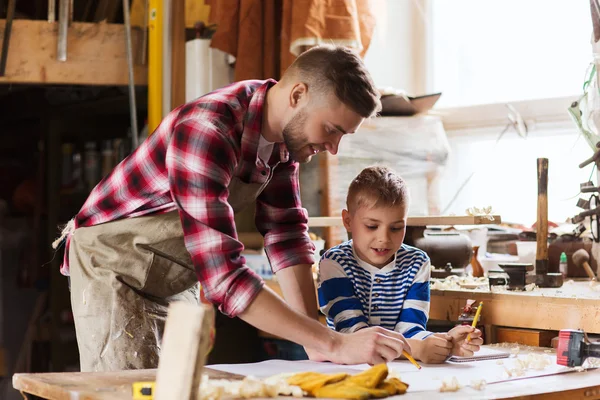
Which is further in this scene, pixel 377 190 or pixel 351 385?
pixel 377 190

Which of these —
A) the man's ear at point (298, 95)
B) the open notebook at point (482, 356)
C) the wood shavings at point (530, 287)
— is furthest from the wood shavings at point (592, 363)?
the man's ear at point (298, 95)

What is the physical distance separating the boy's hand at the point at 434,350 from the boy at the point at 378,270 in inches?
6.7

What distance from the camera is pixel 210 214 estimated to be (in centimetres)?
151

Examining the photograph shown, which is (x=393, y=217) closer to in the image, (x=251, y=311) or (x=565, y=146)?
(x=251, y=311)

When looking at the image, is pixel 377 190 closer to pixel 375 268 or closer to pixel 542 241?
pixel 375 268

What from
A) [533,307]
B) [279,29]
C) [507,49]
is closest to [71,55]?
[279,29]

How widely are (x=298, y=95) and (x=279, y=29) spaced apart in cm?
164

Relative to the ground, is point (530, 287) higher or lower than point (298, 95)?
lower

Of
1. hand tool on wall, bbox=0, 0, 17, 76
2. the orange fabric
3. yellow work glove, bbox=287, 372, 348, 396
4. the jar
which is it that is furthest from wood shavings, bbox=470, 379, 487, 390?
hand tool on wall, bbox=0, 0, 17, 76

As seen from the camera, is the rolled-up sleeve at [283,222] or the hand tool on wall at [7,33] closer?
the rolled-up sleeve at [283,222]

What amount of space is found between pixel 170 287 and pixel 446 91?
1910 millimetres

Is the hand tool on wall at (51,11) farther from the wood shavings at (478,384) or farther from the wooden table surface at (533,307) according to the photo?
the wood shavings at (478,384)

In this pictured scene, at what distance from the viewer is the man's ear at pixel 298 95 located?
5.47ft

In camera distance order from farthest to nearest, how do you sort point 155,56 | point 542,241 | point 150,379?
1. point 155,56
2. point 542,241
3. point 150,379
